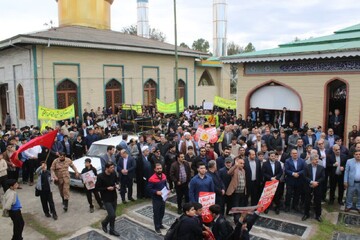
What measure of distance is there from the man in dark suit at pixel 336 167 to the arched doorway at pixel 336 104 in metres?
5.76

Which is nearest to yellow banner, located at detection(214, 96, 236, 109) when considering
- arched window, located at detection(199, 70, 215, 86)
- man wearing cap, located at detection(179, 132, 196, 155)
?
man wearing cap, located at detection(179, 132, 196, 155)

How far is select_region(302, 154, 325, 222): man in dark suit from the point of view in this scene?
7.76 metres

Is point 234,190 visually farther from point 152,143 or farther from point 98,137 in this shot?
point 98,137

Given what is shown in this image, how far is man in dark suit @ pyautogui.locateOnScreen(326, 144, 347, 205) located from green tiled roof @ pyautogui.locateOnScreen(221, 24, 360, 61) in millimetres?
6137

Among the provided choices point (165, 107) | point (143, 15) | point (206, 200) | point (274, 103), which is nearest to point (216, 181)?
point (206, 200)

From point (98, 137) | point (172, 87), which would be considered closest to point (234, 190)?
point (98, 137)

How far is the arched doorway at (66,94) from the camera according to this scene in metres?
18.8

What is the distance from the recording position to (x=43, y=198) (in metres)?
8.09

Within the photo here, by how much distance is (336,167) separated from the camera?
28.3ft

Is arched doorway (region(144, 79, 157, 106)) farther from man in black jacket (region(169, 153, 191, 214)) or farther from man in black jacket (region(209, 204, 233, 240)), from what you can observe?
man in black jacket (region(209, 204, 233, 240))

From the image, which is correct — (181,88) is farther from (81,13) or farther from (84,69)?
(81,13)

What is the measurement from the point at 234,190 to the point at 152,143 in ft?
12.0

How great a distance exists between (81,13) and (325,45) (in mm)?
18227

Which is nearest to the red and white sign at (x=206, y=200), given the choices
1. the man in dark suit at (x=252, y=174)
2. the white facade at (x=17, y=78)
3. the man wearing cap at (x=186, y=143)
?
the man in dark suit at (x=252, y=174)
